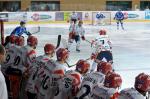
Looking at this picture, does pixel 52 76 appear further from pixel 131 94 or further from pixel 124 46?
pixel 124 46

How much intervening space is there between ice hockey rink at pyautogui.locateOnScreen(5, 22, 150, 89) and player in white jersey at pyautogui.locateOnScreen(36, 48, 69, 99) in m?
3.56

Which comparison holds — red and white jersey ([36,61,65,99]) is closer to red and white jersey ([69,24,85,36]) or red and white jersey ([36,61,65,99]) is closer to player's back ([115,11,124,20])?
red and white jersey ([69,24,85,36])

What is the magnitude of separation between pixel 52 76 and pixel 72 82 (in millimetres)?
436

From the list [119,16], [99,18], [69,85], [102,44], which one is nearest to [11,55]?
[69,85]

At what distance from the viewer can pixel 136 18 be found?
2812cm

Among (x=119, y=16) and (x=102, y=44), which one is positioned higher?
(x=119, y=16)

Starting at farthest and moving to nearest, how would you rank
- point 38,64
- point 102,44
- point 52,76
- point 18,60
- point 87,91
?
1. point 102,44
2. point 18,60
3. point 38,64
4. point 52,76
5. point 87,91

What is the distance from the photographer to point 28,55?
19.0 feet

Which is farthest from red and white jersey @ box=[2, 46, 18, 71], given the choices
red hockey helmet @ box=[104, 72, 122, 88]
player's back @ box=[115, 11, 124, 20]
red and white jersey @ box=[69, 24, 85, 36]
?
player's back @ box=[115, 11, 124, 20]

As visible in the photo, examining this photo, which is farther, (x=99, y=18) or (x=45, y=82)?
(x=99, y=18)

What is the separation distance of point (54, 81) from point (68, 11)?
2303 centimetres

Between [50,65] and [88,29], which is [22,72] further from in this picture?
[88,29]

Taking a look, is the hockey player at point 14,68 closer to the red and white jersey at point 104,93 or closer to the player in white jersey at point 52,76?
the player in white jersey at point 52,76

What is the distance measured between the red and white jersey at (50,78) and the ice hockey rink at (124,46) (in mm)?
3546
